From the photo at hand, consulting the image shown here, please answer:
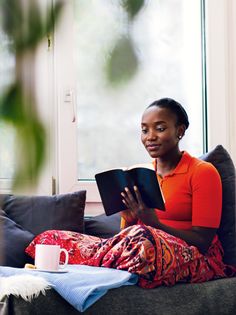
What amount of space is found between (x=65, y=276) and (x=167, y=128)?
72 cm

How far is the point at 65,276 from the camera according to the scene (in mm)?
1779

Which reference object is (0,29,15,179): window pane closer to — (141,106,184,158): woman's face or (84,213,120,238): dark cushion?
(141,106,184,158): woman's face

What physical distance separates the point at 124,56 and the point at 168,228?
176 cm

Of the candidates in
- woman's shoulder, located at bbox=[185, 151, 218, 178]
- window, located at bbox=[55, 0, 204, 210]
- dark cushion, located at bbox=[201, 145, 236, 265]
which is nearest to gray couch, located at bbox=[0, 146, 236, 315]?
dark cushion, located at bbox=[201, 145, 236, 265]

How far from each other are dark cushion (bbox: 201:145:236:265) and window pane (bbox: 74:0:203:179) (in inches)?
73.3

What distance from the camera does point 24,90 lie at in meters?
0.36

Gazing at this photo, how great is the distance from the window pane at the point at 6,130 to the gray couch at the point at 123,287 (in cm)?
88

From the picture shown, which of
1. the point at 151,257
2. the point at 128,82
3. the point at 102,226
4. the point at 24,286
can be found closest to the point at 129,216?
the point at 151,257

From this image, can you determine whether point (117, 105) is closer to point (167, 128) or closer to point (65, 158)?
point (65, 158)

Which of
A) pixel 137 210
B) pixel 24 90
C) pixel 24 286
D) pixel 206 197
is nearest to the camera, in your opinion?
pixel 24 90

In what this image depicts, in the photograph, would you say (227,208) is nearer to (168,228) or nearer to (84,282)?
(168,228)

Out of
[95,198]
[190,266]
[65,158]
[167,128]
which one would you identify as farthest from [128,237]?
[65,158]

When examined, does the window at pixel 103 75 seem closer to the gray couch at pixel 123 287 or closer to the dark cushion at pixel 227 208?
the gray couch at pixel 123 287

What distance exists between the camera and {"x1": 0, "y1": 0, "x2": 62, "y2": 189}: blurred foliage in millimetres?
355
